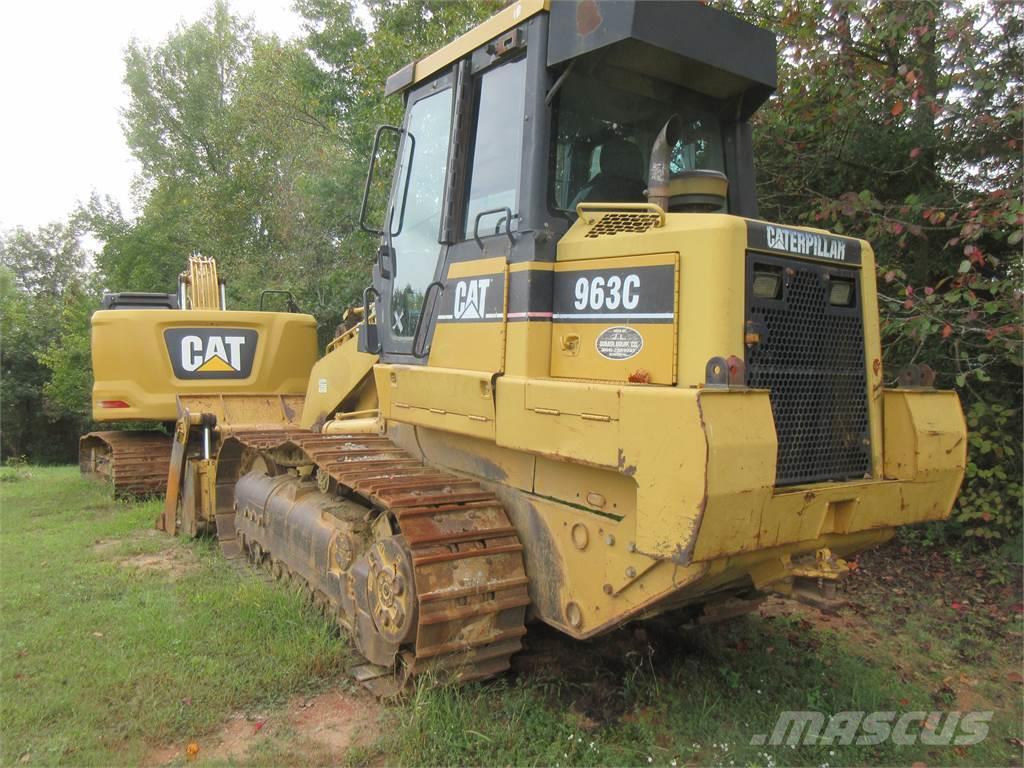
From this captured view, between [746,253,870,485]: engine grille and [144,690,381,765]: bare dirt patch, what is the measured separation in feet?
6.86

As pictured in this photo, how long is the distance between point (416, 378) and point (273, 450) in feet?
5.93

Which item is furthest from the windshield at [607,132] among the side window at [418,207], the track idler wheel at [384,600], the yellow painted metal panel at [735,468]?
the track idler wheel at [384,600]

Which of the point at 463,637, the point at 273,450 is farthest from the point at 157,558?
the point at 463,637

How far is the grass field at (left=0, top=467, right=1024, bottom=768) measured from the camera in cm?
320

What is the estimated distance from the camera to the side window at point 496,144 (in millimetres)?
3605

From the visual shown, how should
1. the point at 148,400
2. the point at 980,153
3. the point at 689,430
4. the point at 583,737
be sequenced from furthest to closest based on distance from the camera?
the point at 148,400 < the point at 980,153 < the point at 583,737 < the point at 689,430

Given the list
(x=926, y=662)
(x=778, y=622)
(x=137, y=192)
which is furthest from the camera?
(x=137, y=192)

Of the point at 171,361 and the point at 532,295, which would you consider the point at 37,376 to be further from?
the point at 532,295

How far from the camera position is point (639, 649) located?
4020 mm

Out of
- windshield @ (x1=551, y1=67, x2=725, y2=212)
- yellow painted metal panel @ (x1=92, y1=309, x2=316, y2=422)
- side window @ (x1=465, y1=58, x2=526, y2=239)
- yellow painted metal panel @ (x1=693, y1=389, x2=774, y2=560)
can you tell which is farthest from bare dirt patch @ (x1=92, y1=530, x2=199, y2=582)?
yellow painted metal panel @ (x1=693, y1=389, x2=774, y2=560)

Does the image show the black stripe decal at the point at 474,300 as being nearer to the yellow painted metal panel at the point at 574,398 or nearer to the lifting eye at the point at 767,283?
the yellow painted metal panel at the point at 574,398

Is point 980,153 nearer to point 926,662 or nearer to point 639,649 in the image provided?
point 926,662

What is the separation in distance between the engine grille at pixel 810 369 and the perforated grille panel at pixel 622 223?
1.48 ft

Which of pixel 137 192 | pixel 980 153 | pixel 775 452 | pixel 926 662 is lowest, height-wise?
pixel 926 662
